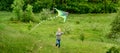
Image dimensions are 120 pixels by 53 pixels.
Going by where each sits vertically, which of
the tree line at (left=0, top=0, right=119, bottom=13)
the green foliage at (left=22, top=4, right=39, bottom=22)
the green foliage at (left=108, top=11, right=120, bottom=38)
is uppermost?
the green foliage at (left=108, top=11, right=120, bottom=38)

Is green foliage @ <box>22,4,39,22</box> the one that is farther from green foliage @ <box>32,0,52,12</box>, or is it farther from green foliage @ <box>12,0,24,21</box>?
green foliage @ <box>32,0,52,12</box>

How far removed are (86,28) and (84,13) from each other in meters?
23.1

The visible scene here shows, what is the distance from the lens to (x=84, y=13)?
7900 cm

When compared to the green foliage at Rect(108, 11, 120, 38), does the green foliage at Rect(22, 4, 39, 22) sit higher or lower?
lower

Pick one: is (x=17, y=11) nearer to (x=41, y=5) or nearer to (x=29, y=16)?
(x=29, y=16)

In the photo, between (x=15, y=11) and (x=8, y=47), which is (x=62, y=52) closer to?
(x=8, y=47)

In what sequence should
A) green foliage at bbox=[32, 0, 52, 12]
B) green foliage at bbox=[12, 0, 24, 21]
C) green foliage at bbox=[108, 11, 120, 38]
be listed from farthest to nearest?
1. green foliage at bbox=[32, 0, 52, 12]
2. green foliage at bbox=[12, 0, 24, 21]
3. green foliage at bbox=[108, 11, 120, 38]

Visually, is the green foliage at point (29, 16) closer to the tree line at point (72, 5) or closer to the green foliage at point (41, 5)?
the green foliage at point (41, 5)

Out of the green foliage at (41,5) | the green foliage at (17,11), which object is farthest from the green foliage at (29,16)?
the green foliage at (41,5)

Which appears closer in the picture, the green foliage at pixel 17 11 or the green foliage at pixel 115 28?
the green foliage at pixel 115 28

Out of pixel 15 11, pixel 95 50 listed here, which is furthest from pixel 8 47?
pixel 15 11

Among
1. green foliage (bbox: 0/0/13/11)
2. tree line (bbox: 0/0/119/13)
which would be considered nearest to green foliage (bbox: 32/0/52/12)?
tree line (bbox: 0/0/119/13)

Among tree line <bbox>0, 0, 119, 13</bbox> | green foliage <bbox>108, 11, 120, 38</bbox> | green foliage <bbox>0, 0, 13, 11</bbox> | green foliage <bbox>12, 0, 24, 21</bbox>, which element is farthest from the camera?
green foliage <bbox>0, 0, 13, 11</bbox>

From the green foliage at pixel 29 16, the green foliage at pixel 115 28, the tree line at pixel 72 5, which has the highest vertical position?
the green foliage at pixel 115 28
